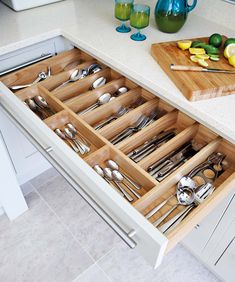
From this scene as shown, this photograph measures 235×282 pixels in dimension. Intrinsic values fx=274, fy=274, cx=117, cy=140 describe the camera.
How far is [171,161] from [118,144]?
0.17 m

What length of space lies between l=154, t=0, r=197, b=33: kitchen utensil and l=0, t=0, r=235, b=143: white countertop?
40 millimetres

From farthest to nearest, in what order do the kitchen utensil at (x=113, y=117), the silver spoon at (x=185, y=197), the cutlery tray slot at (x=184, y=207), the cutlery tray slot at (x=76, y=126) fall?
the kitchen utensil at (x=113, y=117)
the cutlery tray slot at (x=76, y=126)
the silver spoon at (x=185, y=197)
the cutlery tray slot at (x=184, y=207)

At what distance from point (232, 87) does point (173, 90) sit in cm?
17

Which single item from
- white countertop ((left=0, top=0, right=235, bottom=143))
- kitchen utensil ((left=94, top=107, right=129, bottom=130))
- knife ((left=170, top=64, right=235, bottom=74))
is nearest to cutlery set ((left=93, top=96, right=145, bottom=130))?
kitchen utensil ((left=94, top=107, right=129, bottom=130))

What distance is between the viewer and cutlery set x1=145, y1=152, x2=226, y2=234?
2.27 ft

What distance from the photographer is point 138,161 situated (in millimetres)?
860

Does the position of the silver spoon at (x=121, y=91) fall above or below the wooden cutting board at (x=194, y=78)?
below

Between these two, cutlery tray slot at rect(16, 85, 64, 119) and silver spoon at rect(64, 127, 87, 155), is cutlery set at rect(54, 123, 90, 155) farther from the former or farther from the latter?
cutlery tray slot at rect(16, 85, 64, 119)

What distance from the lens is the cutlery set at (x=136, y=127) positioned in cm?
92

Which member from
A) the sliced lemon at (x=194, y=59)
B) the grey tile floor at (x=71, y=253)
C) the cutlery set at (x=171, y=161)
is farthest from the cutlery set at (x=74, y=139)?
the grey tile floor at (x=71, y=253)

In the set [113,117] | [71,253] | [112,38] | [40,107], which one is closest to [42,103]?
[40,107]

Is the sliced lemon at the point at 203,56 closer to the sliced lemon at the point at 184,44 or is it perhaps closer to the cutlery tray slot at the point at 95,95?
the sliced lemon at the point at 184,44

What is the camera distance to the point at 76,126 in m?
0.92

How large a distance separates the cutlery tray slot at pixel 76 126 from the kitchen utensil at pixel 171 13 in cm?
53
